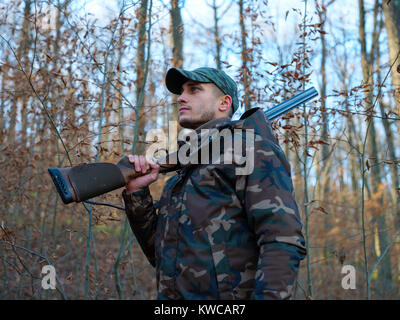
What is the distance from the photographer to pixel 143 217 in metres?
2.42

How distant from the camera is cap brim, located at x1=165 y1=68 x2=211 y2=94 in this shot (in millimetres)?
2506

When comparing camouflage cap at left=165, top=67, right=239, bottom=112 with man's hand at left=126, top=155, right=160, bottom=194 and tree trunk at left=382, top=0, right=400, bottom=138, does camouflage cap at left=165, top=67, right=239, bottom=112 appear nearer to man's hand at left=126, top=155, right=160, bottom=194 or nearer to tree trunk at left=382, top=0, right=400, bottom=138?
man's hand at left=126, top=155, right=160, bottom=194

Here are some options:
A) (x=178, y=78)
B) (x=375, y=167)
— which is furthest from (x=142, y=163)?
(x=375, y=167)

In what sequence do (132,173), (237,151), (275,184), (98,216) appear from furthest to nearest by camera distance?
1. (98,216)
2. (132,173)
3. (237,151)
4. (275,184)

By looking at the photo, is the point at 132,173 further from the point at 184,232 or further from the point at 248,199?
the point at 248,199

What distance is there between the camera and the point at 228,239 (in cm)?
190

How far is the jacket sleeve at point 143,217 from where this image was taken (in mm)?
2406

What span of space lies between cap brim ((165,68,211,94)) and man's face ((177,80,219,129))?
49 mm

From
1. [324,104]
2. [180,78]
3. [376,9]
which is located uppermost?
[376,9]

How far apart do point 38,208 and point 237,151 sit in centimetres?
583

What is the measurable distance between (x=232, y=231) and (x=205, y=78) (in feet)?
3.62

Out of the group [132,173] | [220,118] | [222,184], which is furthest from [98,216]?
[222,184]

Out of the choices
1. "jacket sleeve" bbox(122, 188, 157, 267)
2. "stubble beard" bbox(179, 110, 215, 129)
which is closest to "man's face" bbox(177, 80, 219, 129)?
"stubble beard" bbox(179, 110, 215, 129)

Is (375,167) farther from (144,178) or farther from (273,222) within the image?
(273,222)
